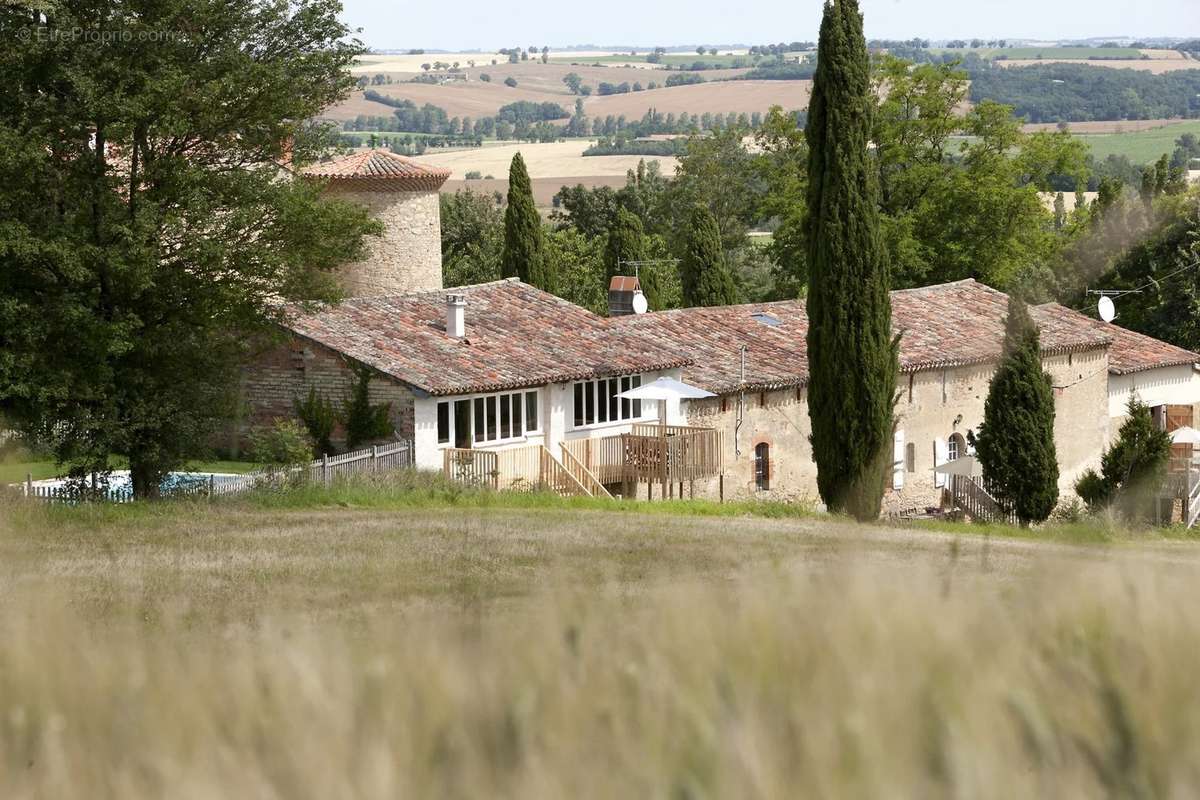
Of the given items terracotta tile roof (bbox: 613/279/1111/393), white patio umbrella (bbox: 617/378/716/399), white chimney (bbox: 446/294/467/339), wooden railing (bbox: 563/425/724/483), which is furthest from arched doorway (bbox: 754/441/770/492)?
white chimney (bbox: 446/294/467/339)

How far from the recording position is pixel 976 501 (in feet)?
117

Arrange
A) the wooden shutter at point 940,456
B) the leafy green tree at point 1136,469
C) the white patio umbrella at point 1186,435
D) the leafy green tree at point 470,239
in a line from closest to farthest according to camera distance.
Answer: the leafy green tree at point 1136,469 → the white patio umbrella at point 1186,435 → the wooden shutter at point 940,456 → the leafy green tree at point 470,239

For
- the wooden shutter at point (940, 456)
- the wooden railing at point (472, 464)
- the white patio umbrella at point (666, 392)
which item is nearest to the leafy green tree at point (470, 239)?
the wooden shutter at point (940, 456)

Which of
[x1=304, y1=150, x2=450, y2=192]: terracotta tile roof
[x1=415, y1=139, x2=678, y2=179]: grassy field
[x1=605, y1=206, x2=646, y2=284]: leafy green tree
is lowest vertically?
[x1=605, y1=206, x2=646, y2=284]: leafy green tree

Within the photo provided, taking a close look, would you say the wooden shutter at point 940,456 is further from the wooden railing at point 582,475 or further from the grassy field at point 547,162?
the grassy field at point 547,162

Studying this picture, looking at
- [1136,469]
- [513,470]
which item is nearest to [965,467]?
[1136,469]

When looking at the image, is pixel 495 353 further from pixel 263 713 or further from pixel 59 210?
pixel 263 713

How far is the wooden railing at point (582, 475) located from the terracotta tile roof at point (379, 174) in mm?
13754

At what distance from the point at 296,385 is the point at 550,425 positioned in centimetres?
514

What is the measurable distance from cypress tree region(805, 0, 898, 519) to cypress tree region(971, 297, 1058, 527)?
2555mm

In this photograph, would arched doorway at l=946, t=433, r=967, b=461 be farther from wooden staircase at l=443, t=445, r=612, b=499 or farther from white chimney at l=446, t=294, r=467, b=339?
white chimney at l=446, t=294, r=467, b=339

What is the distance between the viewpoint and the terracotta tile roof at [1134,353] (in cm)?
4625

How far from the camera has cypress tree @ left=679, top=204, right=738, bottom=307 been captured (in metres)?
50.0

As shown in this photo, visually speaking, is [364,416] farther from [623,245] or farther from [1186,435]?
[623,245]
